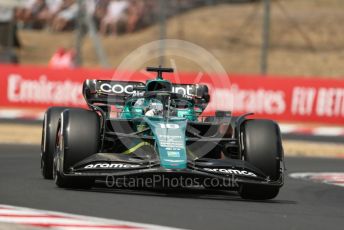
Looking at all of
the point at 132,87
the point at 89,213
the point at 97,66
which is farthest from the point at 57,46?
the point at 89,213

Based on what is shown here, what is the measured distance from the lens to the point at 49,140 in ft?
38.9

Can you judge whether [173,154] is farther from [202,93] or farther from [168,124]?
[202,93]

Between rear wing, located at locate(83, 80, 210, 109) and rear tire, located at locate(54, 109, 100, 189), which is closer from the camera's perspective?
rear tire, located at locate(54, 109, 100, 189)

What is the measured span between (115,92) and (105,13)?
90.6 feet

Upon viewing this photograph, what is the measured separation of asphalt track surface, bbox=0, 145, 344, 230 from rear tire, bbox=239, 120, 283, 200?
18 cm

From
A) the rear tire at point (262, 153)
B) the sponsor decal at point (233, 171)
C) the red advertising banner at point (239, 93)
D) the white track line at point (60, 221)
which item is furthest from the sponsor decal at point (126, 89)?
the red advertising banner at point (239, 93)

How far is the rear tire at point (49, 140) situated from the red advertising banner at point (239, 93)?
1166 cm

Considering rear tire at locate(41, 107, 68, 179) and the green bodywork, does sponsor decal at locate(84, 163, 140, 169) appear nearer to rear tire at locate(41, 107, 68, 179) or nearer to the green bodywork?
the green bodywork

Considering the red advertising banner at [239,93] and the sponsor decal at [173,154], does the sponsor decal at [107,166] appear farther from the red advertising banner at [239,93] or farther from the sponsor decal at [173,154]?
the red advertising banner at [239,93]

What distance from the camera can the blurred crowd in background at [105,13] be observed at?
3956 centimetres

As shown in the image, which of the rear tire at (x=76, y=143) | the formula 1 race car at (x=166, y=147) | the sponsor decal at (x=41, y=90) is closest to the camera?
the formula 1 race car at (x=166, y=147)

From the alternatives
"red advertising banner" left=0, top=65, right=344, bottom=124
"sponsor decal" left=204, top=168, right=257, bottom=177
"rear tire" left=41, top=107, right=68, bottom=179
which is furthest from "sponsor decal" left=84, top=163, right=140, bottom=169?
"red advertising banner" left=0, top=65, right=344, bottom=124

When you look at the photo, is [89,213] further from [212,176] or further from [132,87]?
[132,87]

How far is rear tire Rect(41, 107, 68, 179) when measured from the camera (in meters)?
11.9
